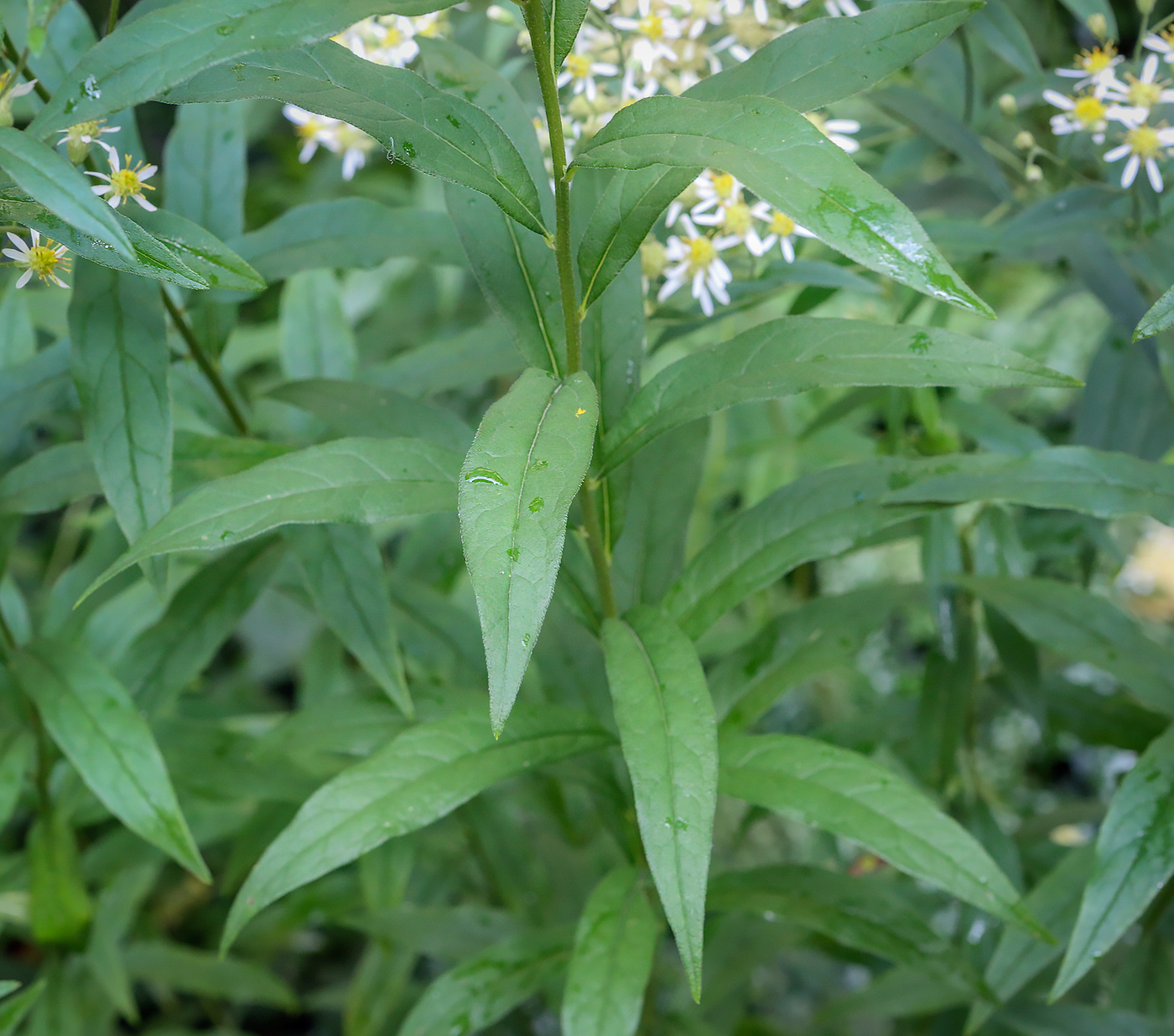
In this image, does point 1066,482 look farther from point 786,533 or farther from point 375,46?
point 375,46

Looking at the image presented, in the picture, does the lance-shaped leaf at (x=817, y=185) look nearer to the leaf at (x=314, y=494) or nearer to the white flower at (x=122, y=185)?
the leaf at (x=314, y=494)

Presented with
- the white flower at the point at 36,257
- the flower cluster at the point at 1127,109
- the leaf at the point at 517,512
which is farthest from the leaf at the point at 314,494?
the flower cluster at the point at 1127,109

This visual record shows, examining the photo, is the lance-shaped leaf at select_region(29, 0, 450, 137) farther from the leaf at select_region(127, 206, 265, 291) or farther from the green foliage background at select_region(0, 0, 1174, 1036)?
the leaf at select_region(127, 206, 265, 291)

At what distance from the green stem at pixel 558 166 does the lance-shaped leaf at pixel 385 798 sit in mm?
274

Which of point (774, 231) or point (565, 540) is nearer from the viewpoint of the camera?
point (565, 540)

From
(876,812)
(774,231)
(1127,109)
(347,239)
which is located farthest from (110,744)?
(1127,109)

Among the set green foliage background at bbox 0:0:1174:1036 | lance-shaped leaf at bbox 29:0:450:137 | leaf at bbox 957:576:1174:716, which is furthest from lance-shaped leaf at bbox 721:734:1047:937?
lance-shaped leaf at bbox 29:0:450:137

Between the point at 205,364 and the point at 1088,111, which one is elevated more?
the point at 1088,111

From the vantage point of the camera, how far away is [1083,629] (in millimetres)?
924

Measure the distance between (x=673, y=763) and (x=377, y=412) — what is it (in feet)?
1.38

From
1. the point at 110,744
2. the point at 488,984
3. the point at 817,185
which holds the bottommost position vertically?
the point at 488,984

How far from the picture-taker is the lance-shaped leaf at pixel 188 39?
1.73 ft

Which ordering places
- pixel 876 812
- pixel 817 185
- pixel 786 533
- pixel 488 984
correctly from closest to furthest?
pixel 817 185 → pixel 876 812 → pixel 786 533 → pixel 488 984

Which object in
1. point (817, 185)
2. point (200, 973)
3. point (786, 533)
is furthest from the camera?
point (200, 973)
